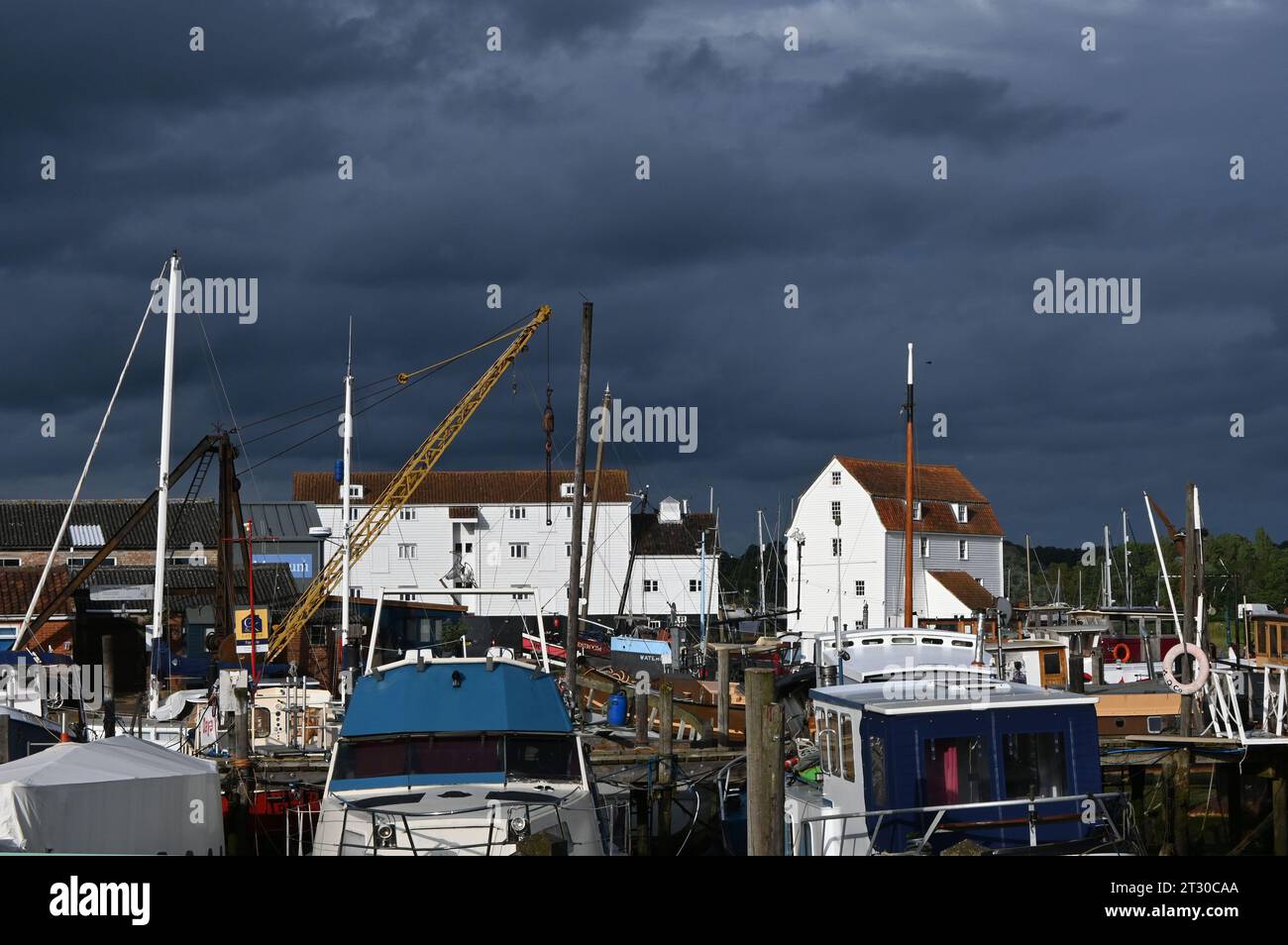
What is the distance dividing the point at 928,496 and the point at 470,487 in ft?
105

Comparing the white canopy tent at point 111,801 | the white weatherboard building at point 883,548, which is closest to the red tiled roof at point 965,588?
the white weatherboard building at point 883,548

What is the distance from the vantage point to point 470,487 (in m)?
104

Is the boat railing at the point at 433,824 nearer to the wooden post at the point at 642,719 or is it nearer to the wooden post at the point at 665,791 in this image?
the wooden post at the point at 665,791

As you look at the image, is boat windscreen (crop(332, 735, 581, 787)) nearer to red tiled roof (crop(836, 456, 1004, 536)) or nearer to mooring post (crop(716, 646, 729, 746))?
mooring post (crop(716, 646, 729, 746))

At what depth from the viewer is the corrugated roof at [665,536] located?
10300 cm

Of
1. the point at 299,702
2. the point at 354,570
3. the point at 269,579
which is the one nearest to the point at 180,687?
the point at 299,702

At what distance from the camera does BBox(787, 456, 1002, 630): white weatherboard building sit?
8725cm

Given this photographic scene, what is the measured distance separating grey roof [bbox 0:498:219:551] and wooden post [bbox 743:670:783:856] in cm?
6984

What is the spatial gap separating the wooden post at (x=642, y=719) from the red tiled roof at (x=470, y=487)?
6963 centimetres

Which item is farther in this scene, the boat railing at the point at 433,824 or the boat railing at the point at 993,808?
the boat railing at the point at 993,808

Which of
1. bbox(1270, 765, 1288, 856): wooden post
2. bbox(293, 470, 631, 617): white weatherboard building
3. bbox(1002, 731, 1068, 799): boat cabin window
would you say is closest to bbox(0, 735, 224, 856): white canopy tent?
bbox(1002, 731, 1068, 799): boat cabin window

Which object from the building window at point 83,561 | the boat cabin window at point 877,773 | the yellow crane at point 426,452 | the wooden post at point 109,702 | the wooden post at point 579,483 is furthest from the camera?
the building window at point 83,561

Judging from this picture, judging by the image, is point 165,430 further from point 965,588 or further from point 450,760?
point 965,588
